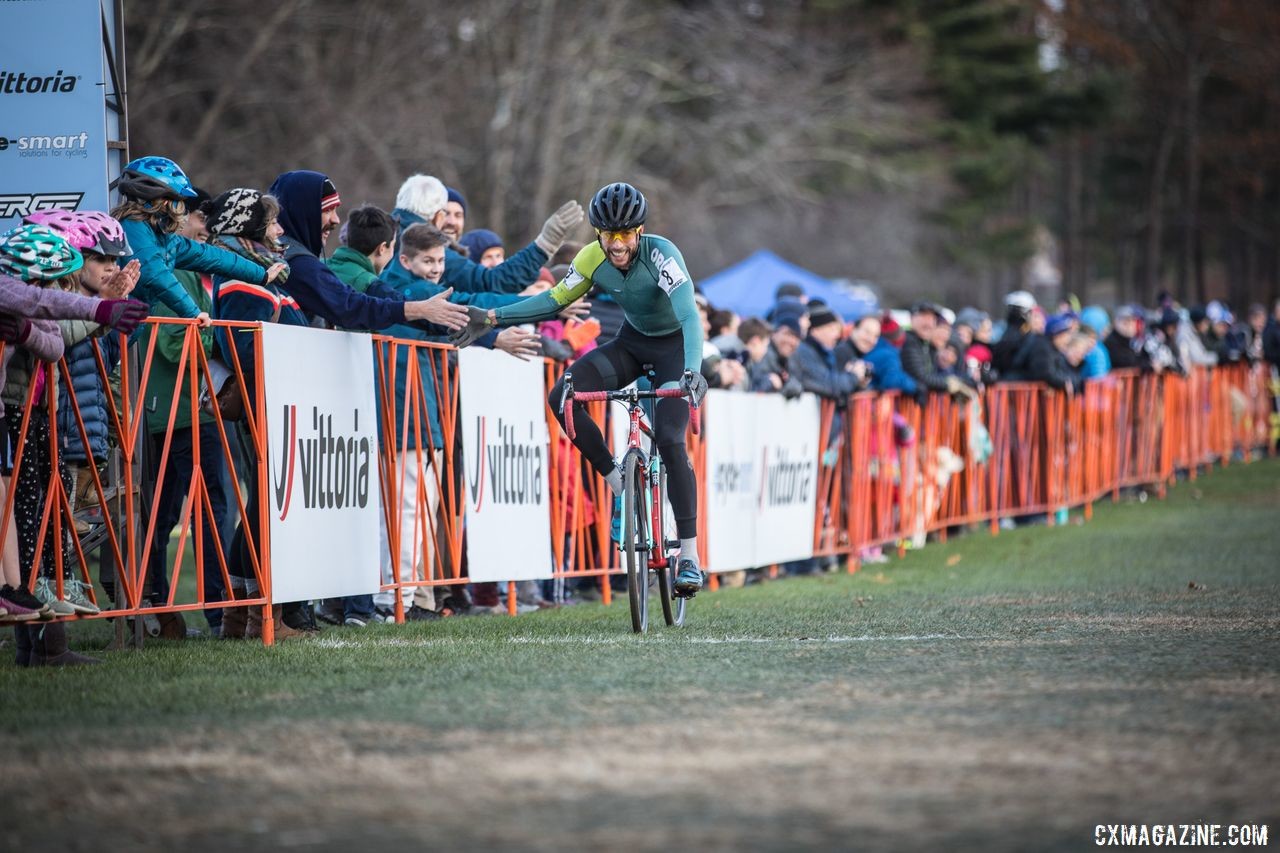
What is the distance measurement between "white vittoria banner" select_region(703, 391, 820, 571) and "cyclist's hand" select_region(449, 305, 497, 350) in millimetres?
3172

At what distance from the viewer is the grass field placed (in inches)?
186

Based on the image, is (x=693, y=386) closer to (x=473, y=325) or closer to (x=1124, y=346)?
(x=473, y=325)

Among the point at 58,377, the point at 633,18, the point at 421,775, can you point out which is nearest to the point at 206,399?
the point at 58,377

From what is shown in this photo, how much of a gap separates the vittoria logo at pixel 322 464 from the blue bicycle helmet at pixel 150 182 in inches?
45.9

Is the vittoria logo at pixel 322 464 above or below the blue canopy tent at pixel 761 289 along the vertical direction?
below

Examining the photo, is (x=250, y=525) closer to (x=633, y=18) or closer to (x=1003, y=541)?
(x=1003, y=541)

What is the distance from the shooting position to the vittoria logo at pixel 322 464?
893cm

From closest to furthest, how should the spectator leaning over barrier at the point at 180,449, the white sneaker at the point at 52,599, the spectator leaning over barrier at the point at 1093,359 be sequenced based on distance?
the white sneaker at the point at 52,599
the spectator leaning over barrier at the point at 180,449
the spectator leaning over barrier at the point at 1093,359

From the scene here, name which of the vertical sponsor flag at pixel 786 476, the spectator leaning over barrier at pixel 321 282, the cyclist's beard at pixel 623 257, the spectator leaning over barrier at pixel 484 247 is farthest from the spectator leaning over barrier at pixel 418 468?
the vertical sponsor flag at pixel 786 476

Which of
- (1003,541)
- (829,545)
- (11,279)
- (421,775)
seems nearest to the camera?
(421,775)

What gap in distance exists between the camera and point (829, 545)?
49.6 ft

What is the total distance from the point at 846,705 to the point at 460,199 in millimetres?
6346

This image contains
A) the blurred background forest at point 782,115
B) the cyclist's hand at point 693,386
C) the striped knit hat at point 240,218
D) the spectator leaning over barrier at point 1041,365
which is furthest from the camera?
the blurred background forest at point 782,115

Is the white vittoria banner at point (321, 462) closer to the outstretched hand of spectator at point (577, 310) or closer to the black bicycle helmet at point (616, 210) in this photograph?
the black bicycle helmet at point (616, 210)
